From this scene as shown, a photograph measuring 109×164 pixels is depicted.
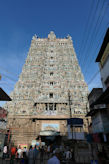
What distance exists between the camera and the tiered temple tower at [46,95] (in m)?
21.3

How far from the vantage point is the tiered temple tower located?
21323 millimetres

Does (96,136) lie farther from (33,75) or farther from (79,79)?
(33,75)

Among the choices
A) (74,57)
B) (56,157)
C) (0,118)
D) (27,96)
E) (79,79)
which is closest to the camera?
(56,157)

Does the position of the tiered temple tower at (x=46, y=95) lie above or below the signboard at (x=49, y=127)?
above

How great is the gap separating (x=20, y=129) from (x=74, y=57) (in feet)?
75.2

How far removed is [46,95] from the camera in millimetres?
25125

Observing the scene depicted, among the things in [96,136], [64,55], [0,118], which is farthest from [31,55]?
[96,136]

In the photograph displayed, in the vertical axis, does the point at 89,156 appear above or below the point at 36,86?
below

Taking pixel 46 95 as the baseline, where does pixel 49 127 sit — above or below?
below

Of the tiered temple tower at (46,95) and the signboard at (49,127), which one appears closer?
the signboard at (49,127)

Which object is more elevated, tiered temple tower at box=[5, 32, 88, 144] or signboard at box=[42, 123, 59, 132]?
tiered temple tower at box=[5, 32, 88, 144]

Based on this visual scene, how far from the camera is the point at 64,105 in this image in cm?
2373

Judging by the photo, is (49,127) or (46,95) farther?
(46,95)

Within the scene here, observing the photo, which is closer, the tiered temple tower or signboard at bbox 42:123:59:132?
signboard at bbox 42:123:59:132
